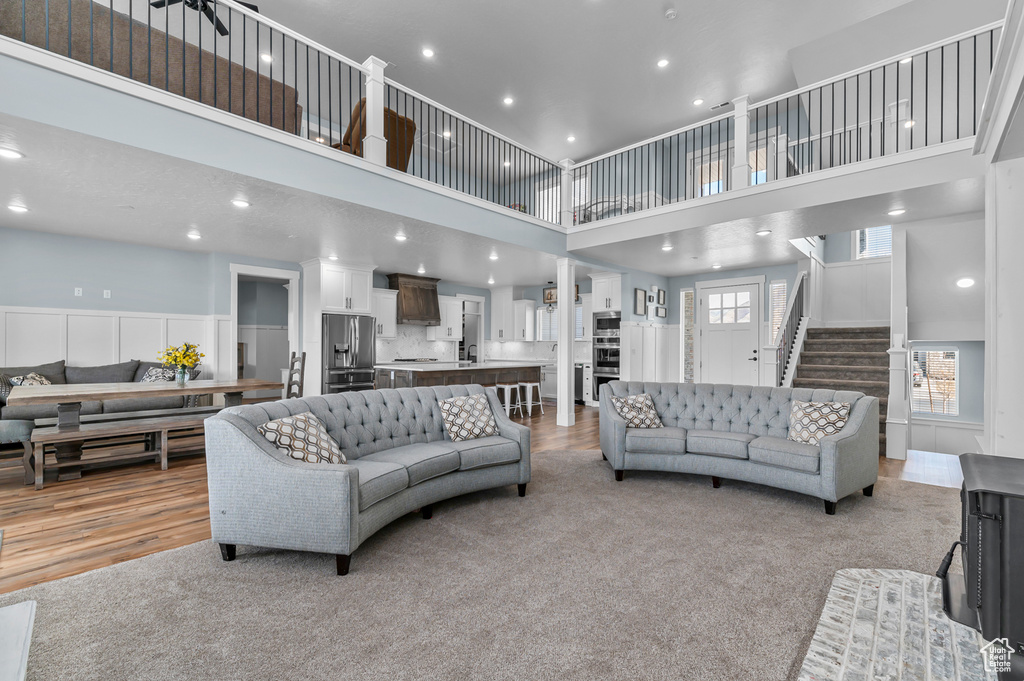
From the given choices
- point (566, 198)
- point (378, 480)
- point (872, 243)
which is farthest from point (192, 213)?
point (872, 243)

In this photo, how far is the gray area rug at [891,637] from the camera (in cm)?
167

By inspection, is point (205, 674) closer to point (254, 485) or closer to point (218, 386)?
point (254, 485)

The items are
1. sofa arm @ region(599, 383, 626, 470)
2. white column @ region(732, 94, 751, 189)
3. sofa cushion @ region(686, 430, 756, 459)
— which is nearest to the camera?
sofa cushion @ region(686, 430, 756, 459)

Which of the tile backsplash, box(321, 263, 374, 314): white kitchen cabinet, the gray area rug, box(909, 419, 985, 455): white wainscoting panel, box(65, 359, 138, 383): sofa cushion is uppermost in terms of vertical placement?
box(321, 263, 374, 314): white kitchen cabinet

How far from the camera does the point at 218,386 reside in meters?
4.86

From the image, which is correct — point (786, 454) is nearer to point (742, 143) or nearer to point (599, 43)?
point (742, 143)

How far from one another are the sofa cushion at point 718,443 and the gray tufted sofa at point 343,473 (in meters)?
1.46

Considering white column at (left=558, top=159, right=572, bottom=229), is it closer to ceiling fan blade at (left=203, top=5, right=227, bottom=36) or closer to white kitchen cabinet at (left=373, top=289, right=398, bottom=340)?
white kitchen cabinet at (left=373, top=289, right=398, bottom=340)

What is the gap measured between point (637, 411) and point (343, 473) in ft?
9.23

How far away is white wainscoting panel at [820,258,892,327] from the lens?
764cm

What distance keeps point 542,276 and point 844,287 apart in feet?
17.1

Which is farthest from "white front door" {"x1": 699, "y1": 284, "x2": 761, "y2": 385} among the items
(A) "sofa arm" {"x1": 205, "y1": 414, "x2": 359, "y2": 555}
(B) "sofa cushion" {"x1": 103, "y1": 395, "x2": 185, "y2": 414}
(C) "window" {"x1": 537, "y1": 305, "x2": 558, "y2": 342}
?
(B) "sofa cushion" {"x1": 103, "y1": 395, "x2": 185, "y2": 414}

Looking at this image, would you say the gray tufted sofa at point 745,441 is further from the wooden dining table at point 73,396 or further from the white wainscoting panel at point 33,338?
the white wainscoting panel at point 33,338

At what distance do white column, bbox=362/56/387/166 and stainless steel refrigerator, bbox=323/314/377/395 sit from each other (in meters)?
3.66
